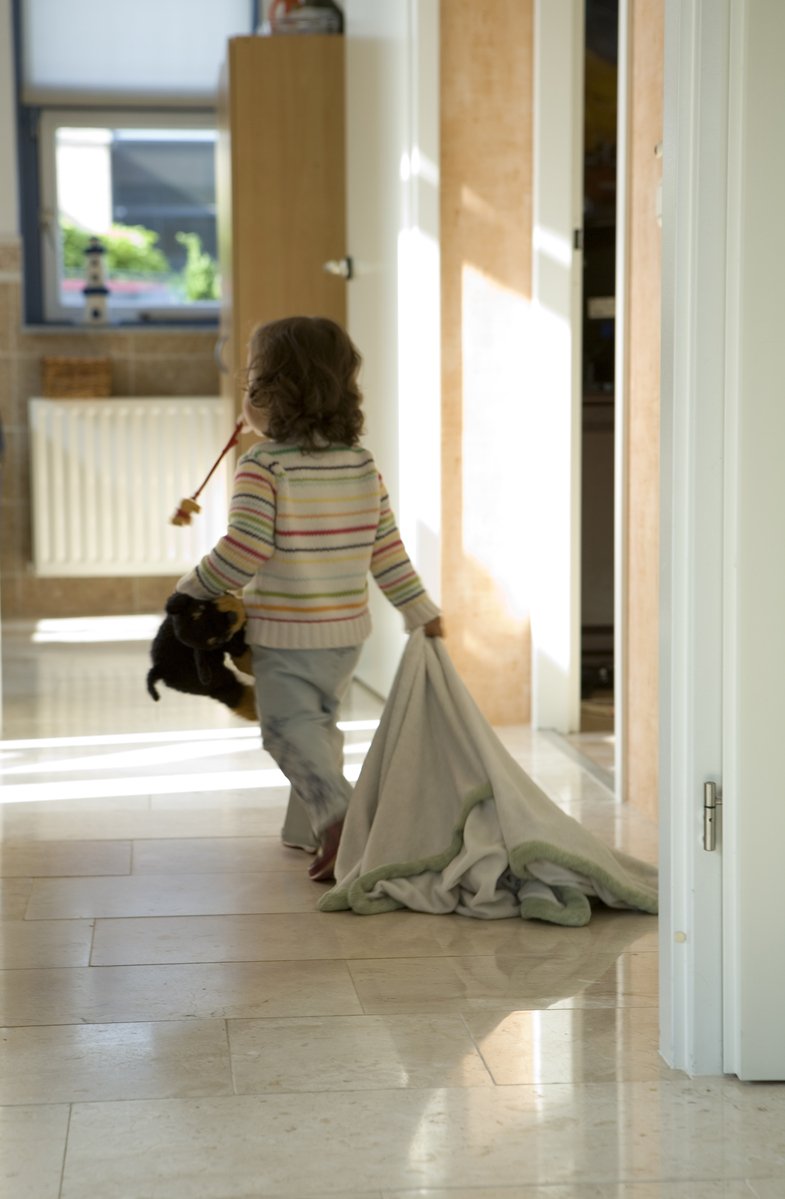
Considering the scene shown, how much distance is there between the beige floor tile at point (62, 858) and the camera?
97.7 inches

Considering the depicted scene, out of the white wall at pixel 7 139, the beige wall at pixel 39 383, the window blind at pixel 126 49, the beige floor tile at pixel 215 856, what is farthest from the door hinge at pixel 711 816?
the window blind at pixel 126 49

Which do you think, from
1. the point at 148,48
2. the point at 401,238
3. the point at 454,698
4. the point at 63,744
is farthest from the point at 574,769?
the point at 148,48

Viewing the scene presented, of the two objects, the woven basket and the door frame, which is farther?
the woven basket

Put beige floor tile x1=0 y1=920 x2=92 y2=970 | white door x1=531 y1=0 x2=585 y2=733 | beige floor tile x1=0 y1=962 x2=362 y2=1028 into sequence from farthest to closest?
white door x1=531 y1=0 x2=585 y2=733 < beige floor tile x1=0 y1=920 x2=92 y2=970 < beige floor tile x1=0 y1=962 x2=362 y2=1028

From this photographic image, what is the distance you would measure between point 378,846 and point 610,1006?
54cm

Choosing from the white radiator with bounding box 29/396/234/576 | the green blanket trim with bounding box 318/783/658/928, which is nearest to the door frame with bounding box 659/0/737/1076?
the green blanket trim with bounding box 318/783/658/928

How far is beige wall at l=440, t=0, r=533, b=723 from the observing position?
362 cm

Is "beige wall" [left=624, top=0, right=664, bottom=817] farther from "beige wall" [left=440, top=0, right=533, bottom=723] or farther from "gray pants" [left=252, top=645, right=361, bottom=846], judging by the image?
"beige wall" [left=440, top=0, right=533, bottom=723]

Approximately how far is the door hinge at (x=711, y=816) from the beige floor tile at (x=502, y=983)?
322 millimetres

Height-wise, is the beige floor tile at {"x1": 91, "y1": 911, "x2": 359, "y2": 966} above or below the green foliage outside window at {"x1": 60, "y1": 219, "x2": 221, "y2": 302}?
below

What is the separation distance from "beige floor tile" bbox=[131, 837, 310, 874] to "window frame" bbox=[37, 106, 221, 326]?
3.50 metres

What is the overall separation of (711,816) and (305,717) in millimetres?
1027

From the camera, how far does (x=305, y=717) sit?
256cm

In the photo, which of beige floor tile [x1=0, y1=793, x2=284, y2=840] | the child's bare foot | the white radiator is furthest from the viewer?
the white radiator
